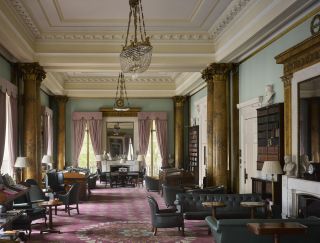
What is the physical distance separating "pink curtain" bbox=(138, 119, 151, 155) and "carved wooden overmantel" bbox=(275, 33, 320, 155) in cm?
1319

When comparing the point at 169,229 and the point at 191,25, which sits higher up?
the point at 191,25

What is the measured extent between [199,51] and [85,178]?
595 cm

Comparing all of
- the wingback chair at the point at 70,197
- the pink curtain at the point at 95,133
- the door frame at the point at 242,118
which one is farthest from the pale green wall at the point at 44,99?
the door frame at the point at 242,118

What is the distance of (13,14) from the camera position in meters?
10.2

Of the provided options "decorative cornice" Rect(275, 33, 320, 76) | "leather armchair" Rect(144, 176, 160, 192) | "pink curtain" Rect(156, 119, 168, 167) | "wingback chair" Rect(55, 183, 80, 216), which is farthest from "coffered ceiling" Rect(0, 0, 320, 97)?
"pink curtain" Rect(156, 119, 168, 167)

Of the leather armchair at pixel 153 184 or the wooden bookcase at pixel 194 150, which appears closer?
the leather armchair at pixel 153 184

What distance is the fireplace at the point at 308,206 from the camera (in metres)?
7.68

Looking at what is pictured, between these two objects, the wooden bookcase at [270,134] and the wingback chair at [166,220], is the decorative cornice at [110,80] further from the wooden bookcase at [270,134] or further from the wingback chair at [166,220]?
the wingback chair at [166,220]

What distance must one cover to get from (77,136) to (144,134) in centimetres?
321

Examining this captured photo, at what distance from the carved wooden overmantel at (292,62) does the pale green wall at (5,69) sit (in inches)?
273

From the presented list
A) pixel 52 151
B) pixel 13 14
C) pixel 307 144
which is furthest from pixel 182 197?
pixel 52 151

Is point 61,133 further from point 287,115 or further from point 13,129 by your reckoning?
point 287,115

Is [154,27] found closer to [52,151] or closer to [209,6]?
[209,6]

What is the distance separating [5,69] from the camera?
477 inches
